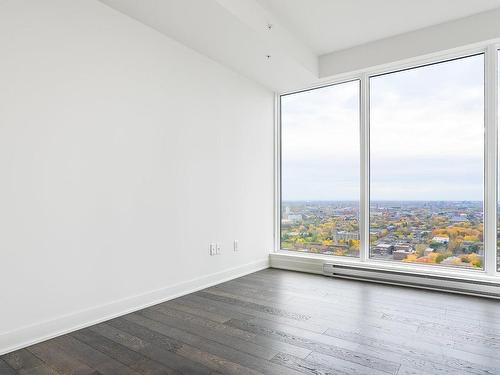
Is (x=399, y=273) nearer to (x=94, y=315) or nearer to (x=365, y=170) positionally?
(x=365, y=170)

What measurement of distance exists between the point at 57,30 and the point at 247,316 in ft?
8.42

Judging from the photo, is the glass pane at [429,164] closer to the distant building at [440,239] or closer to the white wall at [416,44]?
the distant building at [440,239]

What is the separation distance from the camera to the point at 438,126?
3.79 metres

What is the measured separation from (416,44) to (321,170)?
1.82 m

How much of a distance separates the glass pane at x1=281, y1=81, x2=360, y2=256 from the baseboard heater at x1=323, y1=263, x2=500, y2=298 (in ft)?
1.16

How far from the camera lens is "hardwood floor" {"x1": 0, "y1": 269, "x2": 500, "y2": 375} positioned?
1967 mm

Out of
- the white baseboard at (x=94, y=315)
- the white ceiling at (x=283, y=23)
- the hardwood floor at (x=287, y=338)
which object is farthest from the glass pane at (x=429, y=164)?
the white baseboard at (x=94, y=315)

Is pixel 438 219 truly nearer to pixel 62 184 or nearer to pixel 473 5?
pixel 473 5

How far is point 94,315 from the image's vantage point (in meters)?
2.63

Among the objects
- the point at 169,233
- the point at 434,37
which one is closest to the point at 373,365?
the point at 169,233

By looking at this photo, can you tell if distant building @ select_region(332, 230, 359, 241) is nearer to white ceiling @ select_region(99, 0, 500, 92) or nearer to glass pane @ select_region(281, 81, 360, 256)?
glass pane @ select_region(281, 81, 360, 256)

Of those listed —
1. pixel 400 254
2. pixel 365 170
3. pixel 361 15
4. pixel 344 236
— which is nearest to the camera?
pixel 361 15

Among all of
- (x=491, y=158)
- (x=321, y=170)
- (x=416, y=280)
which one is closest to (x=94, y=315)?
(x=416, y=280)

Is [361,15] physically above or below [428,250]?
above
